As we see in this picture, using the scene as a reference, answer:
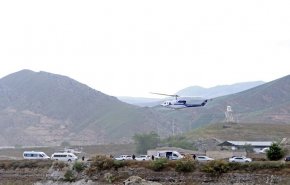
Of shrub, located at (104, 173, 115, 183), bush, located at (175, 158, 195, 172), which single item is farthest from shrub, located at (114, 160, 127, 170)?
bush, located at (175, 158, 195, 172)

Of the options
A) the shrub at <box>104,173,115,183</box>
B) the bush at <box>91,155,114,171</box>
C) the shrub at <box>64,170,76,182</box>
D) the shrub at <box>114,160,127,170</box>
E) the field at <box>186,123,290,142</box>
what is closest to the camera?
the shrub at <box>104,173,115,183</box>

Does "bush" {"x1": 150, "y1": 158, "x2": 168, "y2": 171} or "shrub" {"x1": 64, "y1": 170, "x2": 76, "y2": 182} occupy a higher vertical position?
"bush" {"x1": 150, "y1": 158, "x2": 168, "y2": 171}

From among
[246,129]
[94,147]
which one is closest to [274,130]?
[246,129]

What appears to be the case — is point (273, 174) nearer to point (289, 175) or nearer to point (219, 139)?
point (289, 175)

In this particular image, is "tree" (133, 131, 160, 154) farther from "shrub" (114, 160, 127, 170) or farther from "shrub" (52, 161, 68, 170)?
"shrub" (114, 160, 127, 170)

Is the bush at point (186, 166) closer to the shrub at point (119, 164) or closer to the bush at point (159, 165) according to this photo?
the bush at point (159, 165)

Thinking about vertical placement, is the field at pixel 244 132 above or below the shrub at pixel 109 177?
above

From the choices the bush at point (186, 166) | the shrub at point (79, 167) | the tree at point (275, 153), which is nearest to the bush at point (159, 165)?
the bush at point (186, 166)

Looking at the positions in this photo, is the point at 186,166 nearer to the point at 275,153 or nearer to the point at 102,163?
the point at 102,163

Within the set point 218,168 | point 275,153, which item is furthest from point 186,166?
point 275,153
